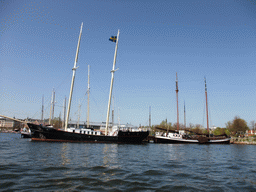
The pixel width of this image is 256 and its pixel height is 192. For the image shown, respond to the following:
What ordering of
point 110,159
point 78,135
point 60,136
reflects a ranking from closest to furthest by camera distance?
point 110,159, point 60,136, point 78,135

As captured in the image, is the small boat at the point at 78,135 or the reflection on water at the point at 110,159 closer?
the reflection on water at the point at 110,159

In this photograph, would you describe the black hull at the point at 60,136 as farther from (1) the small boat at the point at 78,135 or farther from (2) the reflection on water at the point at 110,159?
(2) the reflection on water at the point at 110,159

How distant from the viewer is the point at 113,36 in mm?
49812

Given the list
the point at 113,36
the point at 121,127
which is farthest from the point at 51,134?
the point at 113,36

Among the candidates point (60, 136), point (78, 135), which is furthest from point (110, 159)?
point (60, 136)

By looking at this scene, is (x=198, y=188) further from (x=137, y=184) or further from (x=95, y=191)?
(x=95, y=191)

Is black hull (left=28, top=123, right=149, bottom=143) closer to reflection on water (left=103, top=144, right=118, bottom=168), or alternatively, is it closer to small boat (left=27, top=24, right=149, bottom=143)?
small boat (left=27, top=24, right=149, bottom=143)

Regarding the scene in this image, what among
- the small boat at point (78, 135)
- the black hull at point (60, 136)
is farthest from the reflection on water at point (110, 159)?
the small boat at point (78, 135)

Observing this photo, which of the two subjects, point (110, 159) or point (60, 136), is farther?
point (60, 136)

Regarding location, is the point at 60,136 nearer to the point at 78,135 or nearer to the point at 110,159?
the point at 78,135

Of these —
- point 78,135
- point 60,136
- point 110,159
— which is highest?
point 78,135

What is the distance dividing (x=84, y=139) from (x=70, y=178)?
34.5 meters

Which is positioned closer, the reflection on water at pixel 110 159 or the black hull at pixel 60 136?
the reflection on water at pixel 110 159

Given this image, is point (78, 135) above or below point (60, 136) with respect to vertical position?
above
